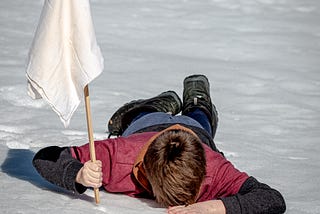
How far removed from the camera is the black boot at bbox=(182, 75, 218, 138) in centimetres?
412

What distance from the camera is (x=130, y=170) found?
3244 mm

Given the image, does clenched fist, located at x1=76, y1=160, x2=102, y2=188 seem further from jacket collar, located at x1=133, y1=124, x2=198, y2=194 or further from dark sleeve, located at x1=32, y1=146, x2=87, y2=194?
jacket collar, located at x1=133, y1=124, x2=198, y2=194

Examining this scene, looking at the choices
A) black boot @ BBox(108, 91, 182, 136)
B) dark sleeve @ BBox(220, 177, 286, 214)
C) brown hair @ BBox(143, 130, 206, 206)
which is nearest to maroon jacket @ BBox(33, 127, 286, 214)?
dark sleeve @ BBox(220, 177, 286, 214)

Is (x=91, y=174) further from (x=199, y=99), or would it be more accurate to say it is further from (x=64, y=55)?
(x=199, y=99)

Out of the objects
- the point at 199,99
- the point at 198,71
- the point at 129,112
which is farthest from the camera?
the point at 198,71

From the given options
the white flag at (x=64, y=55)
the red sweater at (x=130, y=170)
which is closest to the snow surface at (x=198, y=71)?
the red sweater at (x=130, y=170)

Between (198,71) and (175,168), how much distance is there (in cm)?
326

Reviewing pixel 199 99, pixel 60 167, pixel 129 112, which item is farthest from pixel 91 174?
pixel 199 99

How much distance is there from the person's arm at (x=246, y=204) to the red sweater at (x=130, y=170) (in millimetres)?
87

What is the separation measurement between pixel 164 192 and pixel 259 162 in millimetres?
1187

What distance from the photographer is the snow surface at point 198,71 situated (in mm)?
3572

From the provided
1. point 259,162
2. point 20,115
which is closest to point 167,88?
point 20,115

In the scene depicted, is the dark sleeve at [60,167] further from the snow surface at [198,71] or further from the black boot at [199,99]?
the black boot at [199,99]

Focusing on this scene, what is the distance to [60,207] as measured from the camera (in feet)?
9.98
